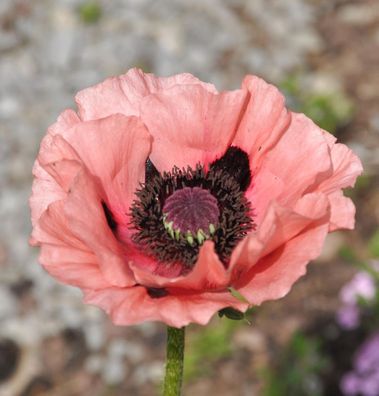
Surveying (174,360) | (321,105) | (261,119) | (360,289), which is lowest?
(360,289)

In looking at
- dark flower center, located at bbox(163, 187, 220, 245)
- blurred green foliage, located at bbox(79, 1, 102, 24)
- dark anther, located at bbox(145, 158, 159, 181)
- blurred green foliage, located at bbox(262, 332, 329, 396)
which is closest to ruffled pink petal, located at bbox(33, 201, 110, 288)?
dark flower center, located at bbox(163, 187, 220, 245)

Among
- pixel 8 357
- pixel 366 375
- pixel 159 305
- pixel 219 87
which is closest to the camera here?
pixel 159 305

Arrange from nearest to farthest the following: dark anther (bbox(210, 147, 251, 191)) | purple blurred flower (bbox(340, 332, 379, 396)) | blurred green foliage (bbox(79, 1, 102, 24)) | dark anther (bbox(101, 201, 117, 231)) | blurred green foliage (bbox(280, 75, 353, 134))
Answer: dark anther (bbox(101, 201, 117, 231)), dark anther (bbox(210, 147, 251, 191)), purple blurred flower (bbox(340, 332, 379, 396)), blurred green foliage (bbox(280, 75, 353, 134)), blurred green foliage (bbox(79, 1, 102, 24))

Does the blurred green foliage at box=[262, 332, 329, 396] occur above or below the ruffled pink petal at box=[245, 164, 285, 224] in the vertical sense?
below

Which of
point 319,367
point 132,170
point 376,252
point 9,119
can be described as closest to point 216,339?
point 319,367

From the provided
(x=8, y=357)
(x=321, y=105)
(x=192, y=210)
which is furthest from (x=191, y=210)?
(x=321, y=105)

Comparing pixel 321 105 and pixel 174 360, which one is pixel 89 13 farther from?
pixel 174 360

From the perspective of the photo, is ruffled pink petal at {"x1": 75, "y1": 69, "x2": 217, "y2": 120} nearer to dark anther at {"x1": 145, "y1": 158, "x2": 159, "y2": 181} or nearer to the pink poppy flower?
the pink poppy flower
